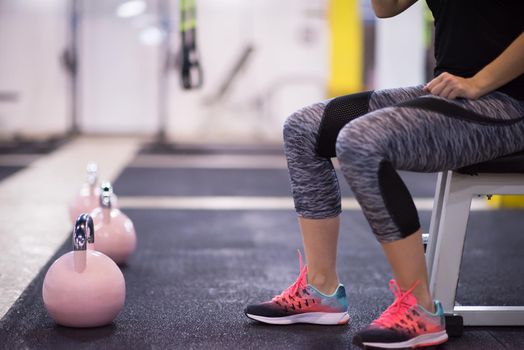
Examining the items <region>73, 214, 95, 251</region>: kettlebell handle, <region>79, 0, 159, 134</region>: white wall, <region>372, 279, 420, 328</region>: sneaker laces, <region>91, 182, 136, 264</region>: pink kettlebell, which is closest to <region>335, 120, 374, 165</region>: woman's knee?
<region>372, 279, 420, 328</region>: sneaker laces

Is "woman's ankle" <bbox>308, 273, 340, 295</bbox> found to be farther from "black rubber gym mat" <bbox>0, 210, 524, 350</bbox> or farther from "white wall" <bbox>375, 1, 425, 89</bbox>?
"white wall" <bbox>375, 1, 425, 89</bbox>

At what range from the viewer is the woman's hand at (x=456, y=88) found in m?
1.56

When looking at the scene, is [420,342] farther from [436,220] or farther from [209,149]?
[209,149]

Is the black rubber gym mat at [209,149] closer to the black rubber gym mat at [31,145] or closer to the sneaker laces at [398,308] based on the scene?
the black rubber gym mat at [31,145]

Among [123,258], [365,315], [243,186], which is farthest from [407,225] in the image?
[243,186]

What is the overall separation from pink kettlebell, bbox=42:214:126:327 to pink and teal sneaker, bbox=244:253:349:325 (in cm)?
32

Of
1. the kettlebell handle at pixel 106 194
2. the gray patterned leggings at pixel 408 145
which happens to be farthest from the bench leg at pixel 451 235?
the kettlebell handle at pixel 106 194

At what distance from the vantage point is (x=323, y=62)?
8055 mm

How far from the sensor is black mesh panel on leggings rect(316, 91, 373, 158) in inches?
66.5

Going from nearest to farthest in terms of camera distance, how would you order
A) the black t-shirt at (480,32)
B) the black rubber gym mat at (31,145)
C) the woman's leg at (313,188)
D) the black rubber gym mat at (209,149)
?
the black t-shirt at (480,32) → the woman's leg at (313,188) → the black rubber gym mat at (31,145) → the black rubber gym mat at (209,149)

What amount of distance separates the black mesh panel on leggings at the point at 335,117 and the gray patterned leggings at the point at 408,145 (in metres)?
0.16

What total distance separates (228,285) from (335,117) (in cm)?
72

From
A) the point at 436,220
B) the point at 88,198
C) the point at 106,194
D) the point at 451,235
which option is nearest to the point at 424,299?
the point at 451,235

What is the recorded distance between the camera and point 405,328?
152cm
